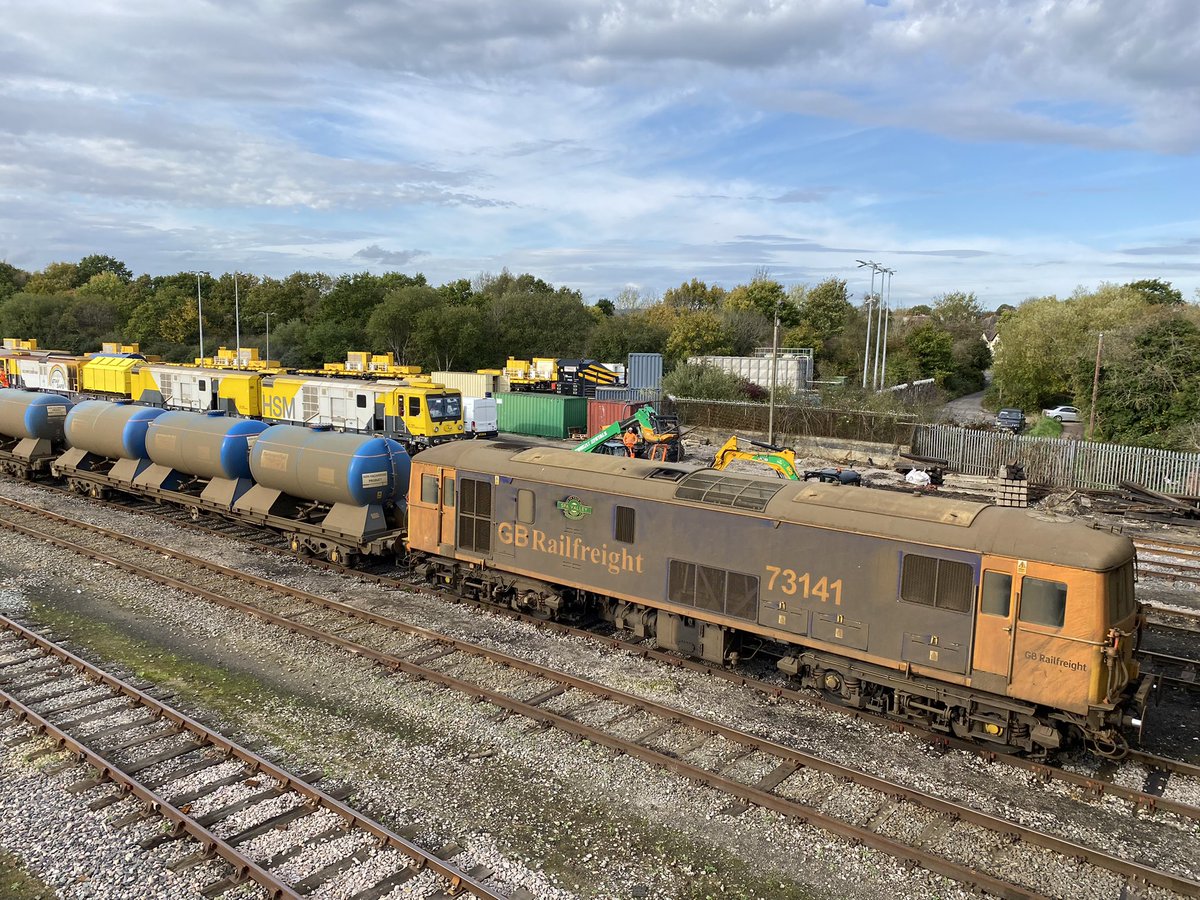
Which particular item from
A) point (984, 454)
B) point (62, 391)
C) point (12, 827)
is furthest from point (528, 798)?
point (62, 391)

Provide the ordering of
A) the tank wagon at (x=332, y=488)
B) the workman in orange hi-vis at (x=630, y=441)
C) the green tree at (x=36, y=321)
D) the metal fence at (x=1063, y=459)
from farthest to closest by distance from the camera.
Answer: the green tree at (x=36, y=321)
the metal fence at (x=1063, y=459)
the workman in orange hi-vis at (x=630, y=441)
the tank wagon at (x=332, y=488)

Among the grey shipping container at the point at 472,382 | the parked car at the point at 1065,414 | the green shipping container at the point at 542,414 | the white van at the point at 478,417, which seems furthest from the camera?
the grey shipping container at the point at 472,382

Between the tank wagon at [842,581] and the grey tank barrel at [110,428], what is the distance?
1568 cm

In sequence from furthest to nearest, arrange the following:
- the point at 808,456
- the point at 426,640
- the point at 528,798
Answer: the point at 808,456
the point at 426,640
the point at 528,798

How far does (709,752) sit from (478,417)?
31.4m

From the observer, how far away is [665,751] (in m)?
11.8

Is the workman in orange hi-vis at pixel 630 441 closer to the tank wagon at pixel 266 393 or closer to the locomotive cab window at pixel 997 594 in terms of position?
the tank wagon at pixel 266 393

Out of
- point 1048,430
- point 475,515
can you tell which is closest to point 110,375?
point 475,515

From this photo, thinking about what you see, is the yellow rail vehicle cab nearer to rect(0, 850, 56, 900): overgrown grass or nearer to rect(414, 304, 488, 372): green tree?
rect(414, 304, 488, 372): green tree

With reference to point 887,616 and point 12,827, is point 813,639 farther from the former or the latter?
point 12,827

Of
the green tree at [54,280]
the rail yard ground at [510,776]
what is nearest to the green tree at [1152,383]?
the rail yard ground at [510,776]

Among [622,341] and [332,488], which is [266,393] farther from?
[622,341]

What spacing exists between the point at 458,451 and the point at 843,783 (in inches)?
414

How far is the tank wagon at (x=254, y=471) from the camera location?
2052 cm
